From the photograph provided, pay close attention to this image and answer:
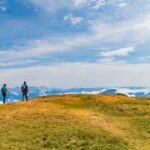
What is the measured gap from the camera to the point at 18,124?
50.9 m

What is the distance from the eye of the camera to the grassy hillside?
146 feet

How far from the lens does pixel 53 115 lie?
182 feet

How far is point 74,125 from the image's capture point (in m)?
50.5

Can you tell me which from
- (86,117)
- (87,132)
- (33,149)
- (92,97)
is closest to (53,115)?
(86,117)

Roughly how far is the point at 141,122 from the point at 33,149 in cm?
2012

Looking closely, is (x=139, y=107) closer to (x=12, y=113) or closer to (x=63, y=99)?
(x=63, y=99)

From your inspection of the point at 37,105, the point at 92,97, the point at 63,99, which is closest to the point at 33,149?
the point at 37,105

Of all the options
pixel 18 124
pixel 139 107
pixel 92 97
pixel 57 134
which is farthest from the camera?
pixel 92 97

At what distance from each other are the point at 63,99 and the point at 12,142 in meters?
24.8

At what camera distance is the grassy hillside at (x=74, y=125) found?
146 feet

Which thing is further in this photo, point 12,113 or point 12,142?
point 12,113

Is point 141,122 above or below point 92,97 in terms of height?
below

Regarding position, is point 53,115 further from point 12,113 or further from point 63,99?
point 63,99

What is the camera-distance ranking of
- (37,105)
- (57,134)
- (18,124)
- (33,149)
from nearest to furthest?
(33,149) < (57,134) < (18,124) < (37,105)
